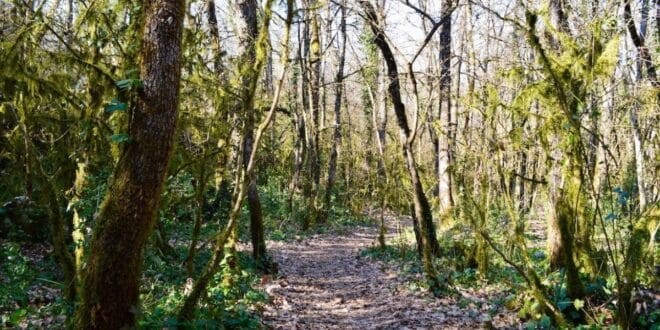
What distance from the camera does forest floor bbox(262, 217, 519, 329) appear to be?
19.7 ft

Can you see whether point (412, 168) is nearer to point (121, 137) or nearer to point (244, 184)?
point (244, 184)

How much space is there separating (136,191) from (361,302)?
15.5 feet

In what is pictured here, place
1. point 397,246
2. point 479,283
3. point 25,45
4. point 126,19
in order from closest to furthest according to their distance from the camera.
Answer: point 25,45 < point 126,19 < point 479,283 < point 397,246

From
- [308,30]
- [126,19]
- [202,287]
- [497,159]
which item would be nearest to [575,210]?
[497,159]

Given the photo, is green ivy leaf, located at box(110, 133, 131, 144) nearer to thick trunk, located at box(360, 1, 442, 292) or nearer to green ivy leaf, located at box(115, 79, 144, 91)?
green ivy leaf, located at box(115, 79, 144, 91)

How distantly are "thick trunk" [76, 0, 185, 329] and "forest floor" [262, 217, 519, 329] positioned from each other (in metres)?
2.35

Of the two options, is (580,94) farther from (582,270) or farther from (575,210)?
(582,270)

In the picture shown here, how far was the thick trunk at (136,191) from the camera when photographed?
11.7ft

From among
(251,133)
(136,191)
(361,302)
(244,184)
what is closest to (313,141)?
(251,133)

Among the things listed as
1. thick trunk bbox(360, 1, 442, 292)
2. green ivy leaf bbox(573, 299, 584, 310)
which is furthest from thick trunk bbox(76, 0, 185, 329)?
thick trunk bbox(360, 1, 442, 292)

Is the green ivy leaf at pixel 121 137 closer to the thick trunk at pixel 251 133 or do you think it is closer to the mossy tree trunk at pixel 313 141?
the thick trunk at pixel 251 133

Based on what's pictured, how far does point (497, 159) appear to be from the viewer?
5484 millimetres

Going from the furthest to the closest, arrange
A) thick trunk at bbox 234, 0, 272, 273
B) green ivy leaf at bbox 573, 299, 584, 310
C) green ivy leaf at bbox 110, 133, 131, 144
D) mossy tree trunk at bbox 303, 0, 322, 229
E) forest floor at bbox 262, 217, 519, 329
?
mossy tree trunk at bbox 303, 0, 322, 229, thick trunk at bbox 234, 0, 272, 273, forest floor at bbox 262, 217, 519, 329, green ivy leaf at bbox 573, 299, 584, 310, green ivy leaf at bbox 110, 133, 131, 144

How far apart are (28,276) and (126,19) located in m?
3.77
